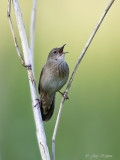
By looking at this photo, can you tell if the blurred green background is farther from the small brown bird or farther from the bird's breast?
the bird's breast

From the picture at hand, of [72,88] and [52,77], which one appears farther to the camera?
[72,88]

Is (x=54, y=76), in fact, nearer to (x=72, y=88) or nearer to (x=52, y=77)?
(x=52, y=77)

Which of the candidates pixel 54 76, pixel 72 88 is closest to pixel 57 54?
pixel 54 76

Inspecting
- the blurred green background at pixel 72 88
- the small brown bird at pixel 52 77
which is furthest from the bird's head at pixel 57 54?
the blurred green background at pixel 72 88

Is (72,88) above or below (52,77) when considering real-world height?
below

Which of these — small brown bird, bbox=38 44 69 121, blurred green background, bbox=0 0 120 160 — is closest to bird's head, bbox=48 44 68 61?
small brown bird, bbox=38 44 69 121

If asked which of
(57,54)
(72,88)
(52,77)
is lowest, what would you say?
(72,88)

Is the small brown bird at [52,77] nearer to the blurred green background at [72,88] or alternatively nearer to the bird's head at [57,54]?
the bird's head at [57,54]
